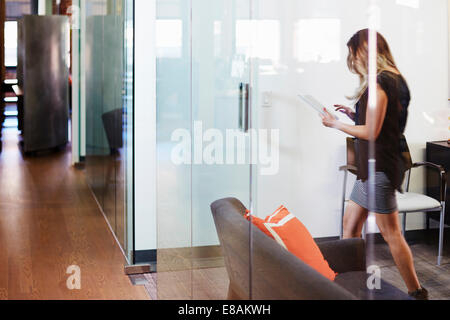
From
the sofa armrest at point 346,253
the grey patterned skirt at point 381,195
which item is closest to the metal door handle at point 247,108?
the sofa armrest at point 346,253

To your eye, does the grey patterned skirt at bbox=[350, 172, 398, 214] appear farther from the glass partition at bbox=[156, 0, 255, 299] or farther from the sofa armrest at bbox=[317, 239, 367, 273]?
the glass partition at bbox=[156, 0, 255, 299]

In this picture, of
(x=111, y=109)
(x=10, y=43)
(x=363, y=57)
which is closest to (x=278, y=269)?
(x=363, y=57)

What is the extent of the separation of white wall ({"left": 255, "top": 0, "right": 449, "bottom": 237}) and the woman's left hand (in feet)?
0.07

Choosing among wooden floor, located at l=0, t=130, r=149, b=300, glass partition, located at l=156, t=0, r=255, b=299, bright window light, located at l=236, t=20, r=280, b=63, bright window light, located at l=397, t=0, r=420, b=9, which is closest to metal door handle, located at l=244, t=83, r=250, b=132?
glass partition, located at l=156, t=0, r=255, b=299

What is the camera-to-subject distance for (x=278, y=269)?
1906 millimetres

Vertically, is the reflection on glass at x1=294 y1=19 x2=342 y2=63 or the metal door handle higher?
the reflection on glass at x1=294 y1=19 x2=342 y2=63

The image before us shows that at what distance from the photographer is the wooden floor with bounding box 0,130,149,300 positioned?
3684 millimetres

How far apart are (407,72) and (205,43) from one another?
65.0 inches

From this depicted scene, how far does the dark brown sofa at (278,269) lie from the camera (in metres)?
1.60

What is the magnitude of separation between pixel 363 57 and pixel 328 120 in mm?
231

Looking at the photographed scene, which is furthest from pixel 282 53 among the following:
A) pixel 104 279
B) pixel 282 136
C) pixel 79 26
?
pixel 79 26

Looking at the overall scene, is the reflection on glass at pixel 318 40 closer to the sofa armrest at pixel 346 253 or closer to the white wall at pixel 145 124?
the sofa armrest at pixel 346 253

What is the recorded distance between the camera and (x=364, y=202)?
152cm
